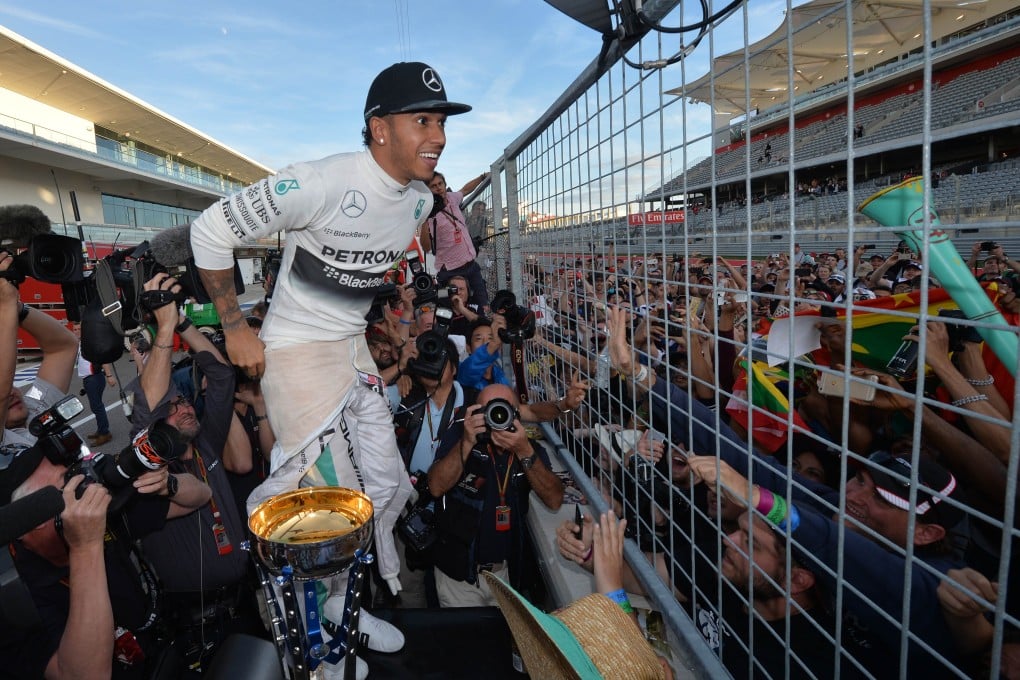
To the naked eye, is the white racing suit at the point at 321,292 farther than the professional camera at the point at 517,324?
No

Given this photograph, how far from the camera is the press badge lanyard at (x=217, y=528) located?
2604 mm

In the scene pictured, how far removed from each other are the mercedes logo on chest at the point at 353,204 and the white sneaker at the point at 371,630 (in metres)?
1.34

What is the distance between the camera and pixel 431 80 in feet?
6.23

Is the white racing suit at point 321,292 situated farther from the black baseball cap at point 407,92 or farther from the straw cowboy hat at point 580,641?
the straw cowboy hat at point 580,641

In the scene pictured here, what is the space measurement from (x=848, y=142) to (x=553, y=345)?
7.86ft

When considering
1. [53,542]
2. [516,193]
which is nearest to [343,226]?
[53,542]

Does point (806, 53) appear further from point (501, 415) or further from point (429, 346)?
point (429, 346)

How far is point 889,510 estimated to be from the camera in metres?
1.67

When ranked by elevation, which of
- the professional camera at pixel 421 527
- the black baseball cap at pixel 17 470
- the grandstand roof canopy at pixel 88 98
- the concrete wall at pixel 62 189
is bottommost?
the professional camera at pixel 421 527

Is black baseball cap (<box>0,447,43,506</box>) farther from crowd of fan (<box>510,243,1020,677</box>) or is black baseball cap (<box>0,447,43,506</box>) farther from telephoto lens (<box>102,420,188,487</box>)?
crowd of fan (<box>510,243,1020,677</box>)

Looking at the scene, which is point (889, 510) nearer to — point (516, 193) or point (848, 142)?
point (848, 142)

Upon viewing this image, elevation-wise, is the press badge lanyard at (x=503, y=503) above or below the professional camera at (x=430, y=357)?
below

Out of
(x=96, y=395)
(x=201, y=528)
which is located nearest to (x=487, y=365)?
(x=201, y=528)

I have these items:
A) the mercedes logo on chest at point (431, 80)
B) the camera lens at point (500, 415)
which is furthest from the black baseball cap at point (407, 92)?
the camera lens at point (500, 415)
